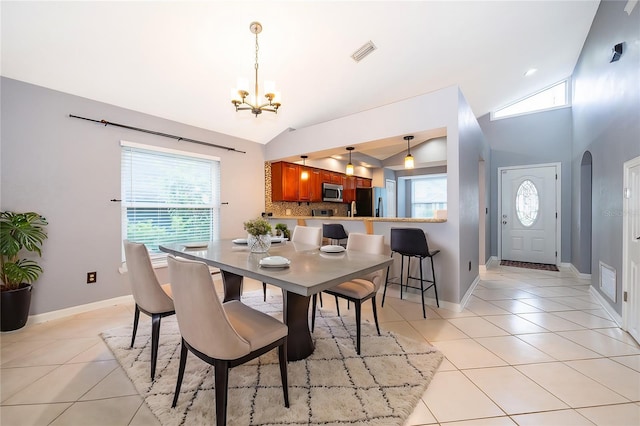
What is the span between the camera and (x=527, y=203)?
233 inches

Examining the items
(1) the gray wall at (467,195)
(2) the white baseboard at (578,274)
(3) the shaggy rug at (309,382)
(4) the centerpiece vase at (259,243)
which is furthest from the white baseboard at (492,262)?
Result: (4) the centerpiece vase at (259,243)

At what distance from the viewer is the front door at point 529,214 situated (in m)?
5.64

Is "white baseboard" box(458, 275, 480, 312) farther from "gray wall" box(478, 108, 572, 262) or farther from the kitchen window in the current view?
the kitchen window

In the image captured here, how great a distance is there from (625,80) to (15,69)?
19.3 ft

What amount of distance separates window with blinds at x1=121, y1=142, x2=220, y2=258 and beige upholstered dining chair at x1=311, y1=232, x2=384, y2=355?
2575 millimetres

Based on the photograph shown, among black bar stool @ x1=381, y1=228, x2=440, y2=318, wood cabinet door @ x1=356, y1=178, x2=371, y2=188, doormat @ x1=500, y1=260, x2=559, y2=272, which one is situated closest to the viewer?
black bar stool @ x1=381, y1=228, x2=440, y2=318

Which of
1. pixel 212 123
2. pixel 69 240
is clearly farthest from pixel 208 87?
pixel 69 240

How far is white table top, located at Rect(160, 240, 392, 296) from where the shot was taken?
1.36 meters

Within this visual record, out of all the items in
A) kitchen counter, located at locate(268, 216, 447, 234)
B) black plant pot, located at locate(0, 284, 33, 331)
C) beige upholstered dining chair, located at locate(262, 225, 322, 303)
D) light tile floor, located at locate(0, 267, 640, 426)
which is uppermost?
kitchen counter, located at locate(268, 216, 447, 234)

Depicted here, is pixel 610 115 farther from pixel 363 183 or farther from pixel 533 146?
pixel 363 183

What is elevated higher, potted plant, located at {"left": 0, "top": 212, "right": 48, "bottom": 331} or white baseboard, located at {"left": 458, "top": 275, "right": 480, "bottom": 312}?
potted plant, located at {"left": 0, "top": 212, "right": 48, "bottom": 331}

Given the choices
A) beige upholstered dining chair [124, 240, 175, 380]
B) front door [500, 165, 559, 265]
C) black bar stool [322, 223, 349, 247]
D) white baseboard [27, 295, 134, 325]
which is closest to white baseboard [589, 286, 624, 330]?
front door [500, 165, 559, 265]

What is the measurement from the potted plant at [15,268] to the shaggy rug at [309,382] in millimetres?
892

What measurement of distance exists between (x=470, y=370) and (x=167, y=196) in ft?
13.2
